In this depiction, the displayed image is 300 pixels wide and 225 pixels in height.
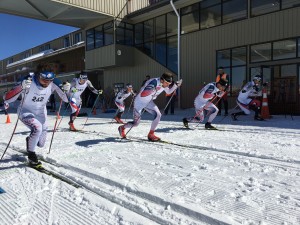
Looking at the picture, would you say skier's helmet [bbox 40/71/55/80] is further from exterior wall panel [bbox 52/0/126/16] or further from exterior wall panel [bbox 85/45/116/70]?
→ exterior wall panel [bbox 85/45/116/70]

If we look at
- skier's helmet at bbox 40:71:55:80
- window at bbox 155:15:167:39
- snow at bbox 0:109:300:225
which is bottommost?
snow at bbox 0:109:300:225

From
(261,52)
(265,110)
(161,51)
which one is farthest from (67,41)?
(265,110)

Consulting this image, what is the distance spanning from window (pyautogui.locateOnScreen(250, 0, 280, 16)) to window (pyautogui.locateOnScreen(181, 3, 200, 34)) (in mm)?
3234

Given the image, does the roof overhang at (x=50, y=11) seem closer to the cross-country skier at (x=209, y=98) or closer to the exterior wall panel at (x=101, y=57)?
the exterior wall panel at (x=101, y=57)

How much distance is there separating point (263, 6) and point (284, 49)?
2393mm

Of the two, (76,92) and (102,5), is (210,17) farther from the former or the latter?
(76,92)

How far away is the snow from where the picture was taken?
284 cm

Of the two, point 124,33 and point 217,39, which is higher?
point 124,33

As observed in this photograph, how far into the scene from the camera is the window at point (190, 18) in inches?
647

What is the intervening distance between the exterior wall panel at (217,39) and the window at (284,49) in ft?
0.93

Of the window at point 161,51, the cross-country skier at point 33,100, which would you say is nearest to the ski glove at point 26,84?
the cross-country skier at point 33,100

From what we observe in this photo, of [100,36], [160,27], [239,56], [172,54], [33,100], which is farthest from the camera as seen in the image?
[100,36]

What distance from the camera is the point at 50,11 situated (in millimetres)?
18547

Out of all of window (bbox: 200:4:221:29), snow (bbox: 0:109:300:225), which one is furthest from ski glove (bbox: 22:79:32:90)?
window (bbox: 200:4:221:29)
